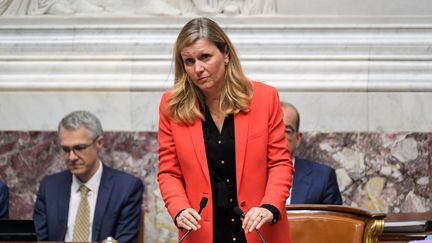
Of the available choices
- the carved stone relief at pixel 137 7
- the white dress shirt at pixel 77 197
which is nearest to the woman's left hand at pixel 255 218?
the white dress shirt at pixel 77 197

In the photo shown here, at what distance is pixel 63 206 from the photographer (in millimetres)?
6316

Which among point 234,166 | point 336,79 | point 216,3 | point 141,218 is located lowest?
point 141,218

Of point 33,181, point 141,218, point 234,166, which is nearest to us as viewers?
point 234,166

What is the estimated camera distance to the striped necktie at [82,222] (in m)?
6.22

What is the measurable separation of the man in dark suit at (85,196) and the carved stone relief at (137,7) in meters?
0.96

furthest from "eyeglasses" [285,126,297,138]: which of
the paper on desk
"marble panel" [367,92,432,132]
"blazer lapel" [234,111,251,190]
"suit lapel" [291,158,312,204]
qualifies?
"blazer lapel" [234,111,251,190]

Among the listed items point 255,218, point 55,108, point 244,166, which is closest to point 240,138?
point 244,166

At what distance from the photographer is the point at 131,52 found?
6.89 meters

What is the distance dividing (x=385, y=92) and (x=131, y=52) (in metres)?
1.76

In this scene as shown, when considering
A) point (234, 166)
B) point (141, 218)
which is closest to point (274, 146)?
point (234, 166)

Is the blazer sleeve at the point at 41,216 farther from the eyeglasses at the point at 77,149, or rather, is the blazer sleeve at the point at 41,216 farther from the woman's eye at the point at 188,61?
the woman's eye at the point at 188,61

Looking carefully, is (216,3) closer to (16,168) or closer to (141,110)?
(141,110)

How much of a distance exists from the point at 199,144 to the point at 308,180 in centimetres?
208

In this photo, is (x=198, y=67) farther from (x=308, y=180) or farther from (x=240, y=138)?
(x=308, y=180)
